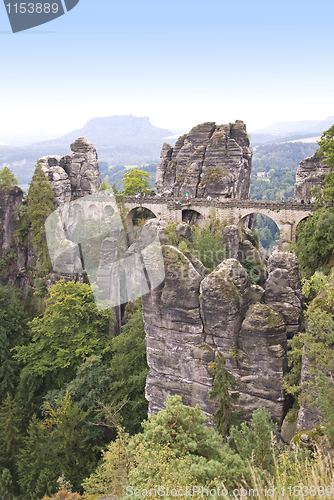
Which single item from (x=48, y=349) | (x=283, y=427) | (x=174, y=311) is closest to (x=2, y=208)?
(x=48, y=349)

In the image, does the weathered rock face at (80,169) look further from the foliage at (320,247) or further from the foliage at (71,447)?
the foliage at (71,447)

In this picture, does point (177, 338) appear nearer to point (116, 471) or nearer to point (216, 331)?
point (216, 331)

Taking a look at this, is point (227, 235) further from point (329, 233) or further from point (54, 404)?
point (54, 404)

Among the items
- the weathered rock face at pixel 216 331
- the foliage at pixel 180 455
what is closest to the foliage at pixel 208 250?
the weathered rock face at pixel 216 331

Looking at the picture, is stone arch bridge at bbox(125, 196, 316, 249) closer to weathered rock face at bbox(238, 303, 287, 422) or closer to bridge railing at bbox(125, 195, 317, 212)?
bridge railing at bbox(125, 195, 317, 212)

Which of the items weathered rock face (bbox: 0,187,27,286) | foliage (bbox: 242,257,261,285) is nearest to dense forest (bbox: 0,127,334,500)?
weathered rock face (bbox: 0,187,27,286)

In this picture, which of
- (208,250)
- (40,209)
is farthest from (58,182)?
(208,250)

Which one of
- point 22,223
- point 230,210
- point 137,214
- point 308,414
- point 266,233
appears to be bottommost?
point 266,233
